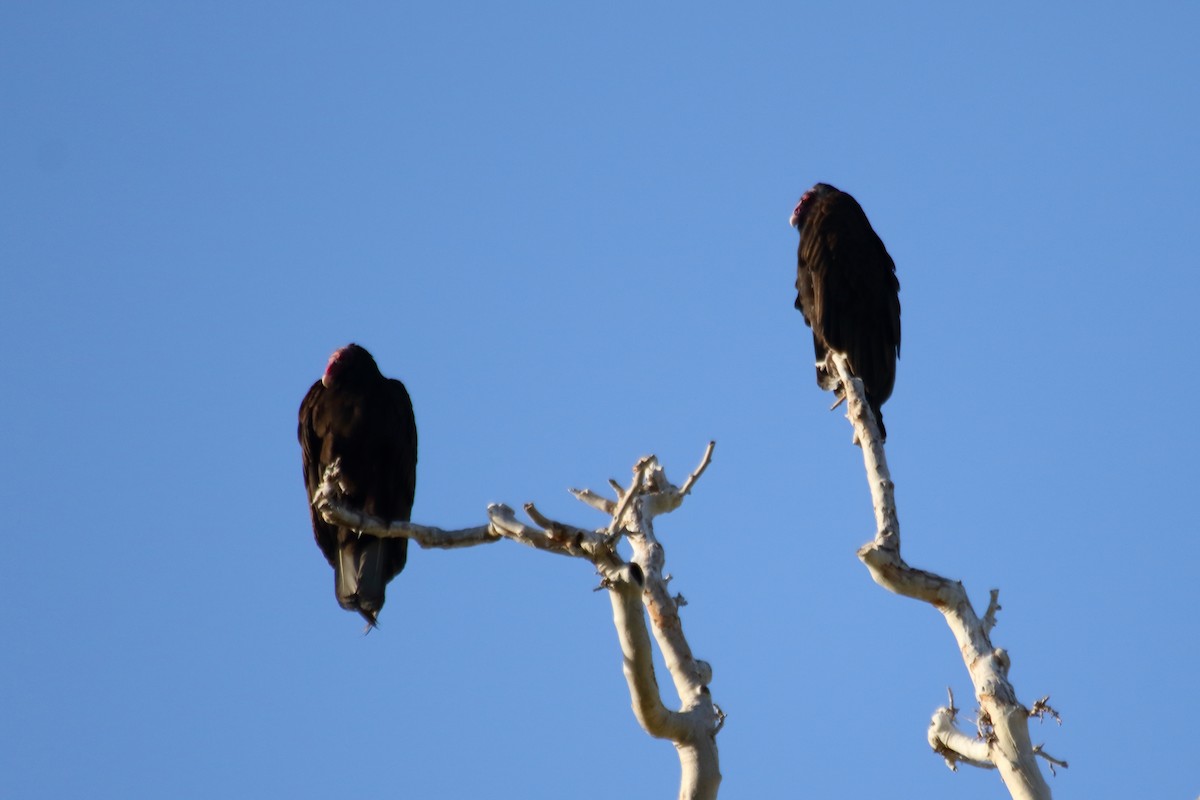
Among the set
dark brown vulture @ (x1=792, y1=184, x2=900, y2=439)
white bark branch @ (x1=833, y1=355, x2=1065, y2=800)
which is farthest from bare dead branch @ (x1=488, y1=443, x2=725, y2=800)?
dark brown vulture @ (x1=792, y1=184, x2=900, y2=439)

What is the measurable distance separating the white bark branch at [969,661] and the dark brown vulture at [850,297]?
200 centimetres

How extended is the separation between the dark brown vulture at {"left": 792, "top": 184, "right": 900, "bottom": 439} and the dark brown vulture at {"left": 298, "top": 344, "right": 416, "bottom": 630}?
70.9 inches

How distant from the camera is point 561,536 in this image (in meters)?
4.16

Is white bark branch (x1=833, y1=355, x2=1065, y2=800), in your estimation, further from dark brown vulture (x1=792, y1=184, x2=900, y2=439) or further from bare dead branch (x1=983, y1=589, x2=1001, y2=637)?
dark brown vulture (x1=792, y1=184, x2=900, y2=439)

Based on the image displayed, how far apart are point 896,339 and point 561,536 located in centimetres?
321

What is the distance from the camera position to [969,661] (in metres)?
4.52

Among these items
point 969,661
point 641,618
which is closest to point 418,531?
point 641,618

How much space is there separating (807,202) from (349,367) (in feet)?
7.57

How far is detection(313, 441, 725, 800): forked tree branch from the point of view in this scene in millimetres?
4102

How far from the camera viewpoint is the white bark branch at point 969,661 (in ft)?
14.2

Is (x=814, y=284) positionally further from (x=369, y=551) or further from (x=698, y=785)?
(x=698, y=785)

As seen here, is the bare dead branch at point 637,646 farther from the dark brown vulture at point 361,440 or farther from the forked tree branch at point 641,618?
the dark brown vulture at point 361,440

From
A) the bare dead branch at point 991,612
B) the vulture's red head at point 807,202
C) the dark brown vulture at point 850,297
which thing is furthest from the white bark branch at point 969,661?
the vulture's red head at point 807,202

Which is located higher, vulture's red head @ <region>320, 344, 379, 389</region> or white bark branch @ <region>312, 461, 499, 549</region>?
vulture's red head @ <region>320, 344, 379, 389</region>
